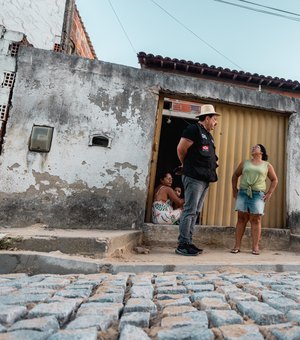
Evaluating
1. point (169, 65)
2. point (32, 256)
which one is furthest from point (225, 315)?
point (169, 65)

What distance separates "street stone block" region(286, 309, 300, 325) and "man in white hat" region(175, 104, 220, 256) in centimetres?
228

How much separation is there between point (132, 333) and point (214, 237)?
374 centimetres

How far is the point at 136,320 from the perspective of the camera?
1.38 m

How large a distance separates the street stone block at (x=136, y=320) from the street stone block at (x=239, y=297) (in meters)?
0.55

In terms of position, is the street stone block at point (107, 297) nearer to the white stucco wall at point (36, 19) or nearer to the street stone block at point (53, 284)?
the street stone block at point (53, 284)

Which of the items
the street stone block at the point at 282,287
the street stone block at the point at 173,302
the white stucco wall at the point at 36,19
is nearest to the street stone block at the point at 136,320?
the street stone block at the point at 173,302

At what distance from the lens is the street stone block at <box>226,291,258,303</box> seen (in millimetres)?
1720

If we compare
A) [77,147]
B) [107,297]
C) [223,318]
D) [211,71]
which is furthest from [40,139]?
[211,71]

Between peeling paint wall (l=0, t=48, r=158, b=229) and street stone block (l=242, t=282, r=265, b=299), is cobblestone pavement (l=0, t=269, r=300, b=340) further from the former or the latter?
peeling paint wall (l=0, t=48, r=158, b=229)

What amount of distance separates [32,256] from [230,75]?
30.0 feet

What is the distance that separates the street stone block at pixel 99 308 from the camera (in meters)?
1.49

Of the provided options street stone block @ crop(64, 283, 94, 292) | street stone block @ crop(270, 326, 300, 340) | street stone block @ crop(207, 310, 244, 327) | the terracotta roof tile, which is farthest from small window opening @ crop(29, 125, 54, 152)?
the terracotta roof tile

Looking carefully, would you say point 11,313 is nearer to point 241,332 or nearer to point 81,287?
point 81,287

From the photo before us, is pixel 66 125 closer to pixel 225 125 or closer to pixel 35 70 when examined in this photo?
pixel 35 70
